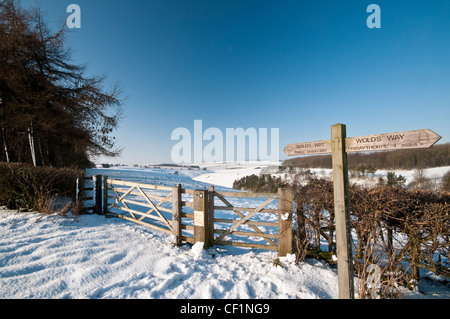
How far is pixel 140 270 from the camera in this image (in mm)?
3215

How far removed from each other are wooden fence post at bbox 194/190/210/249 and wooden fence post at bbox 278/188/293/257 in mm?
1743

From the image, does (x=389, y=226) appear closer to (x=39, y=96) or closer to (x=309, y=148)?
(x=309, y=148)

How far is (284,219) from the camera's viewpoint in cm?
367

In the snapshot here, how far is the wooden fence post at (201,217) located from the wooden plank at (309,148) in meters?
2.28

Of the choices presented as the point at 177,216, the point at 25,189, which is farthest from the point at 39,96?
the point at 177,216

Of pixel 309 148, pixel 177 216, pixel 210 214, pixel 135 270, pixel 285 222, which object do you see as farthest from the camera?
pixel 177 216

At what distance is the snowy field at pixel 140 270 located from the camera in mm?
2660

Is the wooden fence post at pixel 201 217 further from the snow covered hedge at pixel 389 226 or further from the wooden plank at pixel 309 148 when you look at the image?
the wooden plank at pixel 309 148

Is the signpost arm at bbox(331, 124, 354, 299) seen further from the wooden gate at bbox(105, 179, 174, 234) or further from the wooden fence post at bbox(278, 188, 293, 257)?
the wooden gate at bbox(105, 179, 174, 234)

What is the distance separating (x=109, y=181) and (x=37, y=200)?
6.75 ft

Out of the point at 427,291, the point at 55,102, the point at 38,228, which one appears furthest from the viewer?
the point at 55,102

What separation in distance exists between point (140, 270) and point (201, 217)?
61.8 inches
